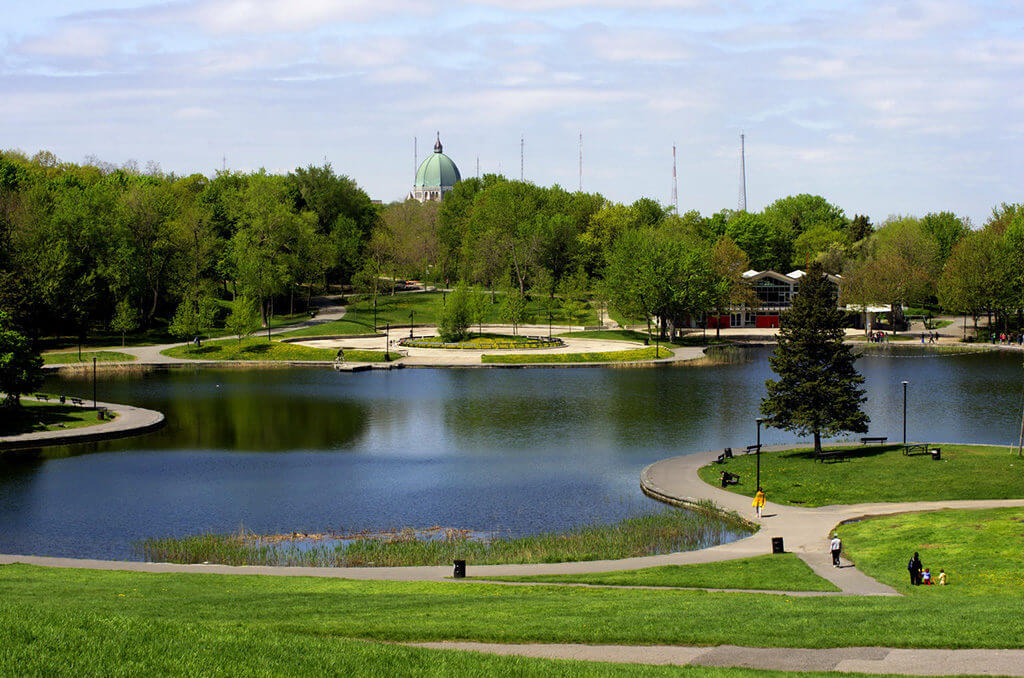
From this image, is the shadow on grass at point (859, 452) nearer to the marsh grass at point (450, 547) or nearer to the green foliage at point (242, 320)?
the marsh grass at point (450, 547)

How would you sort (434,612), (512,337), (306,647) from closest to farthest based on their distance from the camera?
(306,647), (434,612), (512,337)

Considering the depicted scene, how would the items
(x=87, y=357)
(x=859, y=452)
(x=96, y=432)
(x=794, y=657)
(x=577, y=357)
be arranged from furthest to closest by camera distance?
1. (x=577, y=357)
2. (x=87, y=357)
3. (x=96, y=432)
4. (x=859, y=452)
5. (x=794, y=657)

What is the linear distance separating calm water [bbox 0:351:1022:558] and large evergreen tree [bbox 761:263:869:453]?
603cm

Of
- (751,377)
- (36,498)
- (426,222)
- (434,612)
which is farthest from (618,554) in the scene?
(426,222)

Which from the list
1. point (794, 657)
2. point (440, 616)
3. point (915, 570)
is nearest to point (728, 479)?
point (915, 570)

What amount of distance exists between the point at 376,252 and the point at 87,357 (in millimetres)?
58467

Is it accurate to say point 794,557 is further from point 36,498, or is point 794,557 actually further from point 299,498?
point 36,498

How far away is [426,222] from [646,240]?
67.2 meters

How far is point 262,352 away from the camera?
95.1 meters

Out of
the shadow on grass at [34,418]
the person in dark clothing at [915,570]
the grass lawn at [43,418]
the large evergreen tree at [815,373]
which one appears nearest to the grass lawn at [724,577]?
the person in dark clothing at [915,570]

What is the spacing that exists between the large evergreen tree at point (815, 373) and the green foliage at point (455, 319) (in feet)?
188

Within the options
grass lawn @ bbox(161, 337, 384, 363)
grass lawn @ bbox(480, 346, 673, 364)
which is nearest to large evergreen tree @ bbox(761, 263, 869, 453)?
grass lawn @ bbox(480, 346, 673, 364)

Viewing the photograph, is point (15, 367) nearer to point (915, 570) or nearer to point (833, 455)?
point (833, 455)

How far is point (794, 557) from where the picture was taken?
30953mm
